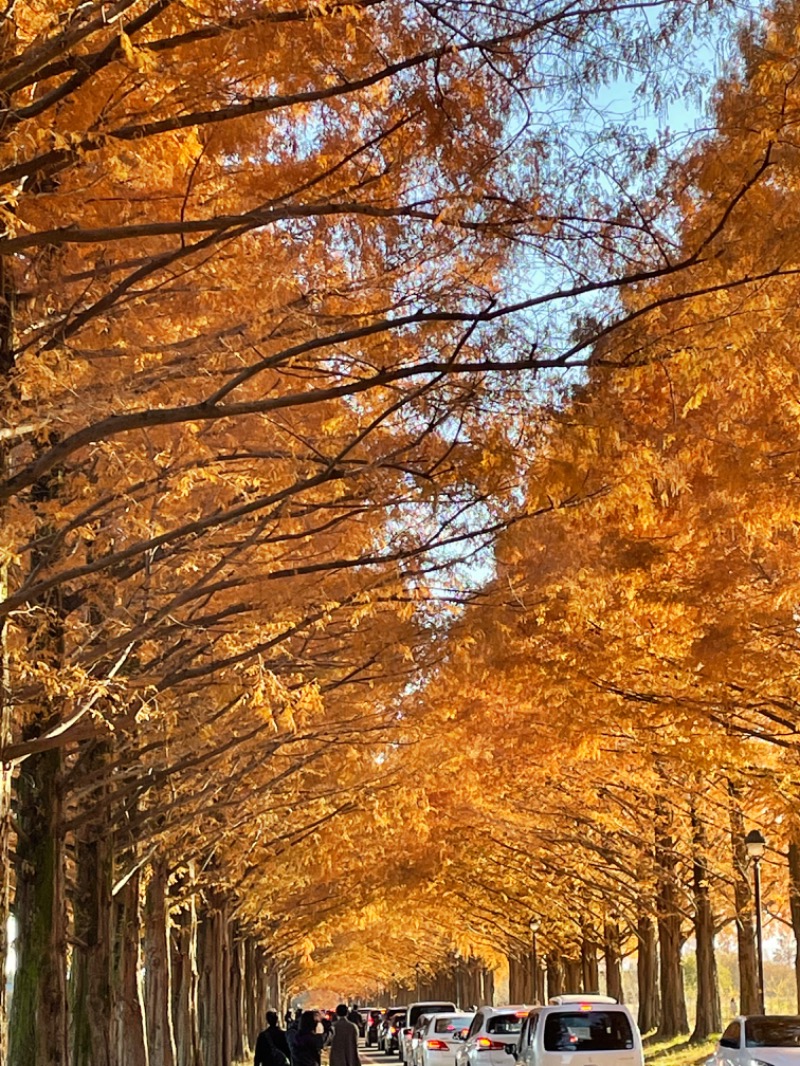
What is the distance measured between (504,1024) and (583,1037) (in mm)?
7998

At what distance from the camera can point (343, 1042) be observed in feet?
70.0

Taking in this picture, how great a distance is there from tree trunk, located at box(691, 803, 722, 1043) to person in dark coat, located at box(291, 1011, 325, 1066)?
1061 centimetres

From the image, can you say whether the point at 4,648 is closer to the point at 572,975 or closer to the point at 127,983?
the point at 127,983

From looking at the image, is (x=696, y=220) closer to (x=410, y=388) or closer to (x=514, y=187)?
(x=514, y=187)

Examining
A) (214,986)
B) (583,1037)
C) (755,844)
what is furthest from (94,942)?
(214,986)

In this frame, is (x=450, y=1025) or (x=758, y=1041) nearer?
(x=758, y=1041)

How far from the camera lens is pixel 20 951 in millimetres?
13766

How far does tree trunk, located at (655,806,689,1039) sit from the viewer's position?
32.4m

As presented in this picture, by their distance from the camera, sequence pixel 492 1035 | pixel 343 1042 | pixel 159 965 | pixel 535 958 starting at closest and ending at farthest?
1. pixel 343 1042
2. pixel 492 1035
3. pixel 159 965
4. pixel 535 958

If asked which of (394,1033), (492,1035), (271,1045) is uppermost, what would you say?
(271,1045)

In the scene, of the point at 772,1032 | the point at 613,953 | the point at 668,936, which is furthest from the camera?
the point at 613,953

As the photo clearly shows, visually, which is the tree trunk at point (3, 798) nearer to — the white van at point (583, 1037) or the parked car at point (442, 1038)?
the white van at point (583, 1037)

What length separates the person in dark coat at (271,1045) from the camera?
22.2 metres

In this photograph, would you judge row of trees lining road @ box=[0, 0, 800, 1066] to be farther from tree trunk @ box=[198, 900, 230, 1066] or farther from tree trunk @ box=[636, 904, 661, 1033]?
tree trunk @ box=[636, 904, 661, 1033]
